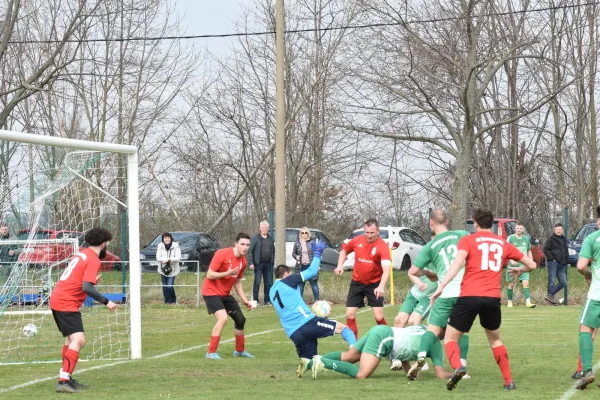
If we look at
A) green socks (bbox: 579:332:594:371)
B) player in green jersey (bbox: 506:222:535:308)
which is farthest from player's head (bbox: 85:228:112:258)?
player in green jersey (bbox: 506:222:535:308)

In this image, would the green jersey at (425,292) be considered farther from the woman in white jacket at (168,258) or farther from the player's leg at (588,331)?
the woman in white jacket at (168,258)

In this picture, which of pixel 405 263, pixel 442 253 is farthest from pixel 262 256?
pixel 442 253

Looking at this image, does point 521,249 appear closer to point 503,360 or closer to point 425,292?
point 425,292

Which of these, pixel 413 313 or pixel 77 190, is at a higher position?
pixel 77 190

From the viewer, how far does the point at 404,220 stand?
31172 mm

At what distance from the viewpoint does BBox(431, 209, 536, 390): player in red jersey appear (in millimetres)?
9328

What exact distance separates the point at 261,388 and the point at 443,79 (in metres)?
19.1

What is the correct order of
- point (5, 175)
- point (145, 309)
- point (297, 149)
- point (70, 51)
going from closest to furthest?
point (5, 175) < point (145, 309) < point (70, 51) < point (297, 149)

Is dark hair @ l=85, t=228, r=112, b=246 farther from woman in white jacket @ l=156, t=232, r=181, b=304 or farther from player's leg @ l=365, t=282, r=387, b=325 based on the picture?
woman in white jacket @ l=156, t=232, r=181, b=304

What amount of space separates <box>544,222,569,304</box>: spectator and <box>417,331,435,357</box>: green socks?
13115mm

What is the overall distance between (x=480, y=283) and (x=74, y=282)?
413 centimetres

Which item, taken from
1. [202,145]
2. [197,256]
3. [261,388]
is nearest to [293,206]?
[202,145]

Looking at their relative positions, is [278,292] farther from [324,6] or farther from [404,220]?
[324,6]

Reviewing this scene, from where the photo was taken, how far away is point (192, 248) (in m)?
26.4
